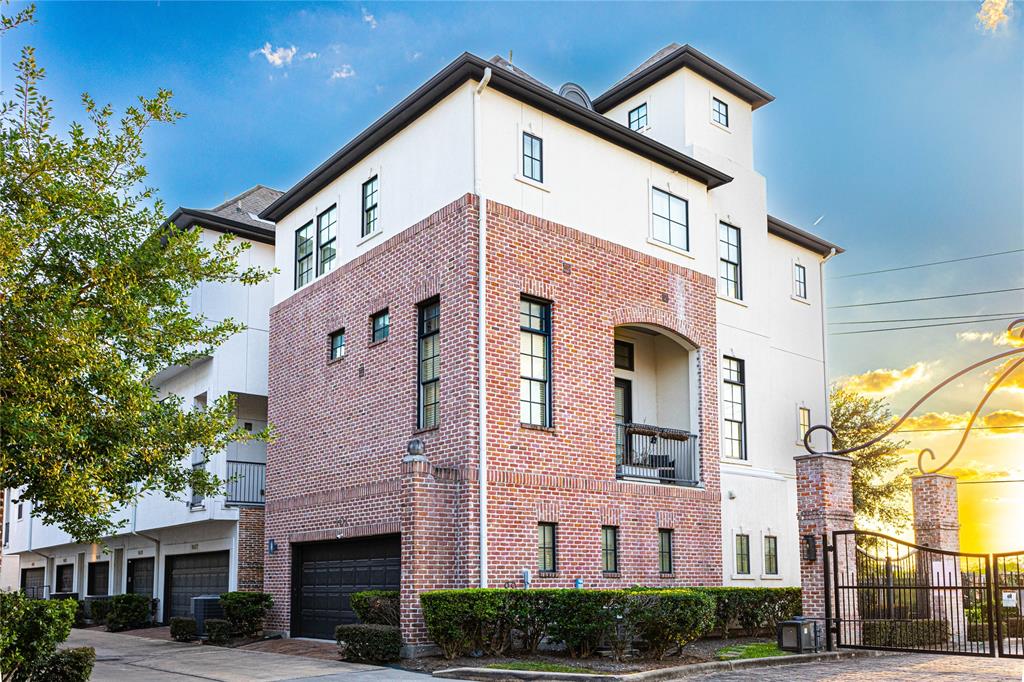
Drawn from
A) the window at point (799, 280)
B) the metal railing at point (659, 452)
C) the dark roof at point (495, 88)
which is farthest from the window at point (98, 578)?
the window at point (799, 280)

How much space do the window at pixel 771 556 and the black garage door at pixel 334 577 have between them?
9.44 metres

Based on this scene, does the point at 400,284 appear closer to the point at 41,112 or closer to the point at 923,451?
the point at 41,112

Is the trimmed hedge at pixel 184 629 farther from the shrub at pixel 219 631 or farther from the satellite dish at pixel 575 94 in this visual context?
the satellite dish at pixel 575 94

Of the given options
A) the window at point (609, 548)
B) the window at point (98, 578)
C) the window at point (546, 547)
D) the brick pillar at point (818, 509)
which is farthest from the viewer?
the window at point (98, 578)

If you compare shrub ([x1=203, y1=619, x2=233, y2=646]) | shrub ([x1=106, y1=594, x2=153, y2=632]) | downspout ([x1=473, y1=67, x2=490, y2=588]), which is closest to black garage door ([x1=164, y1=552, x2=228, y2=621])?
shrub ([x1=106, y1=594, x2=153, y2=632])

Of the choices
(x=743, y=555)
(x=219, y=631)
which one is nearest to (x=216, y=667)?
(x=219, y=631)

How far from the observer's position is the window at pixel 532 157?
1878cm

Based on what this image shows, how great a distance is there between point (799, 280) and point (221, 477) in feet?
52.6

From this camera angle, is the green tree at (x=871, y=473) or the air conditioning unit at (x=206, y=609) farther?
the green tree at (x=871, y=473)

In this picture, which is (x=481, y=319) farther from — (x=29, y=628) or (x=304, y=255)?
(x=29, y=628)

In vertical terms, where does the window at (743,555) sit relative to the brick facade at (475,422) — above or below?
below

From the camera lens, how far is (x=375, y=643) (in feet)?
51.8

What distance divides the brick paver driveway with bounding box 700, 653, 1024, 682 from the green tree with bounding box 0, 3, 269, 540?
8302 millimetres

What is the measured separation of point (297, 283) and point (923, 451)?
1429cm
